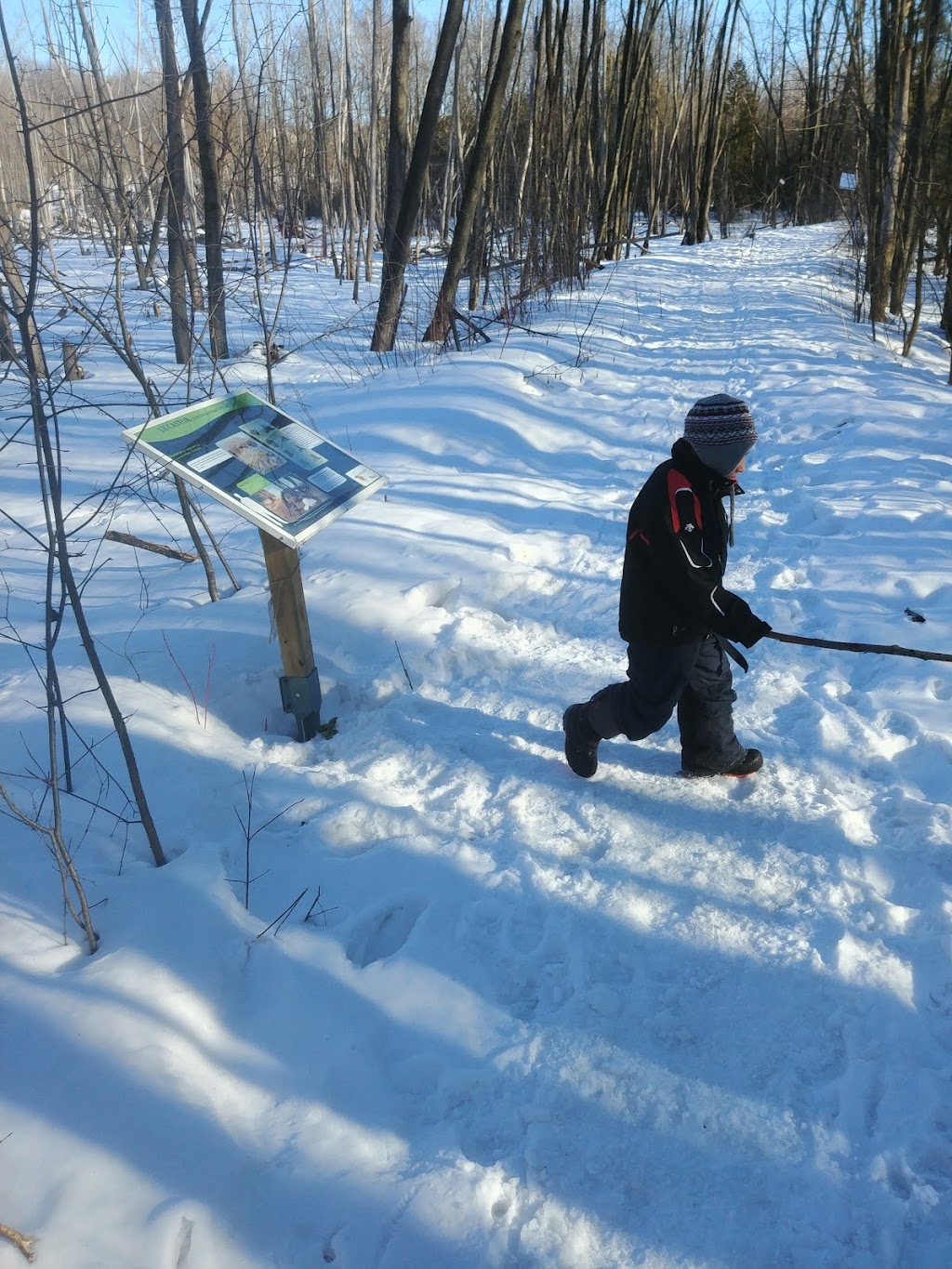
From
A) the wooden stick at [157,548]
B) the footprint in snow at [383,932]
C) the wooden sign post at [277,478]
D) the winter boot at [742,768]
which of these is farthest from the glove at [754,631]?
the wooden stick at [157,548]

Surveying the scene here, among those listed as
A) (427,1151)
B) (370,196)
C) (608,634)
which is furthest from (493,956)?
(370,196)

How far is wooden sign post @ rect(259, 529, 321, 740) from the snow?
0.14 m

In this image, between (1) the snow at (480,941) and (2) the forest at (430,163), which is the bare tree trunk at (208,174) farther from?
(1) the snow at (480,941)

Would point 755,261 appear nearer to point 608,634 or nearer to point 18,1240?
point 608,634

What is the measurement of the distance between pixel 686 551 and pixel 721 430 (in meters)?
Answer: 0.37

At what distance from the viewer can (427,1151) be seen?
5.82 ft

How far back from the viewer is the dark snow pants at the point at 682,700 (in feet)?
8.92

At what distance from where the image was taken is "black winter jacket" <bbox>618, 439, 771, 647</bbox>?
2496 mm

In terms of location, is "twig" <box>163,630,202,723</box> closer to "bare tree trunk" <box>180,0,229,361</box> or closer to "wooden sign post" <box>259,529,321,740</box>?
"wooden sign post" <box>259,529,321,740</box>

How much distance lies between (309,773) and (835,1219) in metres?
2.04

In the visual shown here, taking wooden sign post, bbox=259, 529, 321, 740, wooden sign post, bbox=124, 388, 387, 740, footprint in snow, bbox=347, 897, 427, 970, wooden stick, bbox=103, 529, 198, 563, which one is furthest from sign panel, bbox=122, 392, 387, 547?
wooden stick, bbox=103, 529, 198, 563

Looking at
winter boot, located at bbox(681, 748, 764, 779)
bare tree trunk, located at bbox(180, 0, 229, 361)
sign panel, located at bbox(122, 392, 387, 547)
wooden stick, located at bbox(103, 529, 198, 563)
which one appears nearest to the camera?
sign panel, located at bbox(122, 392, 387, 547)

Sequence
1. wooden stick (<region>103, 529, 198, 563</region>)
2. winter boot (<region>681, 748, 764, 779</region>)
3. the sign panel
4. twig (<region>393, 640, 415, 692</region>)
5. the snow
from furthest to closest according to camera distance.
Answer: wooden stick (<region>103, 529, 198, 563</region>) < twig (<region>393, 640, 415, 692</region>) < winter boot (<region>681, 748, 764, 779</region>) < the sign panel < the snow

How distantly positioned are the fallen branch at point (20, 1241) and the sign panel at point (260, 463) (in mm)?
1849
